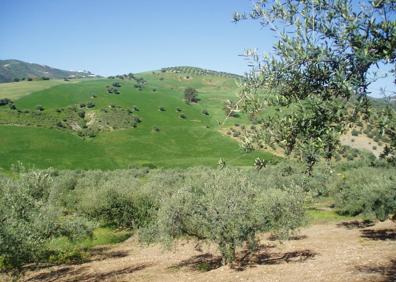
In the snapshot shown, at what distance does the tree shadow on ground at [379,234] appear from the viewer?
39.7 meters

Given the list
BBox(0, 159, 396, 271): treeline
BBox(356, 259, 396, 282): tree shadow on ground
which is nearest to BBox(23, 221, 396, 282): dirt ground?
BBox(356, 259, 396, 282): tree shadow on ground

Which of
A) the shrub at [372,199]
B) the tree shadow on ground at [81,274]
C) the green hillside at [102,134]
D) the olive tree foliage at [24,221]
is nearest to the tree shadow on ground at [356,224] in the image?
the shrub at [372,199]

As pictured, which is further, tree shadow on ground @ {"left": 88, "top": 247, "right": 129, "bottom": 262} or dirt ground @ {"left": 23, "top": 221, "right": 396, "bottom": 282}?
tree shadow on ground @ {"left": 88, "top": 247, "right": 129, "bottom": 262}

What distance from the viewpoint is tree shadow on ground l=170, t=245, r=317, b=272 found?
3262 cm

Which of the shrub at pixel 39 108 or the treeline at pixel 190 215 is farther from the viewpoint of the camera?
the shrub at pixel 39 108

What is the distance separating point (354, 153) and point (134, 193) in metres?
99.0

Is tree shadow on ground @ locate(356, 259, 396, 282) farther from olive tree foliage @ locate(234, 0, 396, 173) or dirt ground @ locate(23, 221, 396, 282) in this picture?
olive tree foliage @ locate(234, 0, 396, 173)

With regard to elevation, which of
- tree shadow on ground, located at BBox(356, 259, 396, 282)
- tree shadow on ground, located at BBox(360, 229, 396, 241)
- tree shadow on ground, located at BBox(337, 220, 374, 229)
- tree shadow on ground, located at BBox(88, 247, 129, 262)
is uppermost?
tree shadow on ground, located at BBox(356, 259, 396, 282)

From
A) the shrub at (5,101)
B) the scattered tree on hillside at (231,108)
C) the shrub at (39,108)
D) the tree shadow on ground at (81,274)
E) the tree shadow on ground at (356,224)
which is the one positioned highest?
the scattered tree on hillside at (231,108)

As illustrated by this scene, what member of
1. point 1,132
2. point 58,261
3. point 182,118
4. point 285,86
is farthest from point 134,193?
point 182,118

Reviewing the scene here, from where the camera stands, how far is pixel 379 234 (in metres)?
41.6

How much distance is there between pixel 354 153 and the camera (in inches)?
5241

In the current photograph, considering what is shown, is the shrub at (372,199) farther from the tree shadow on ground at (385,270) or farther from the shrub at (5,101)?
the shrub at (5,101)

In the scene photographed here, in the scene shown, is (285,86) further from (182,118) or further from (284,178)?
(182,118)
